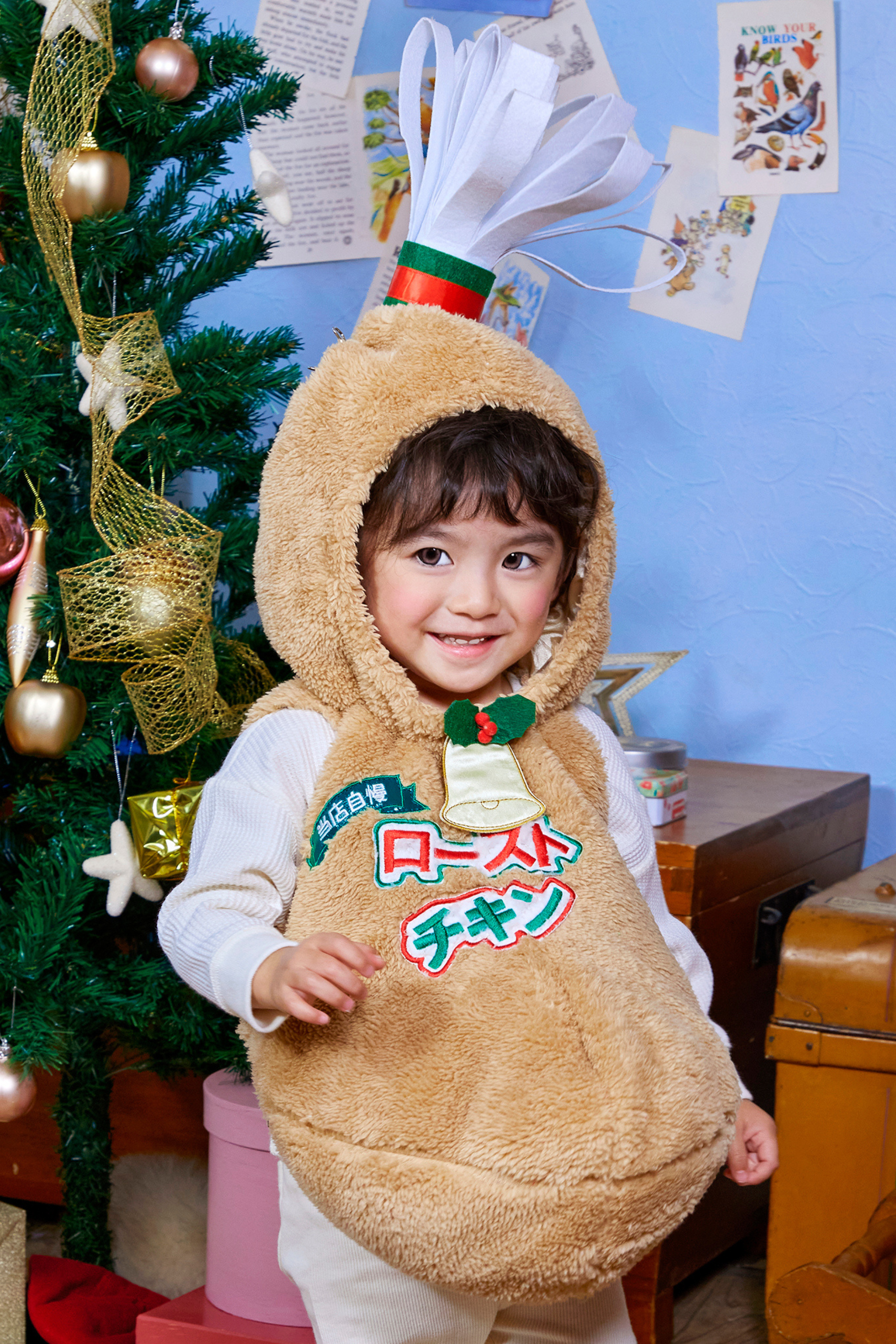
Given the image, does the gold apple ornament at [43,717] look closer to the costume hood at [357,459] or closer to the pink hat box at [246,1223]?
the costume hood at [357,459]

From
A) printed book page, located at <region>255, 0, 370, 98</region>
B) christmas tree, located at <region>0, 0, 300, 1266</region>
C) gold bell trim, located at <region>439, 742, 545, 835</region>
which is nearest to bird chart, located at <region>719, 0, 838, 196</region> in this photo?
printed book page, located at <region>255, 0, 370, 98</region>

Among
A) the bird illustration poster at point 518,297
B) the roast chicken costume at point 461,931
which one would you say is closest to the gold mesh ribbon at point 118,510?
the roast chicken costume at point 461,931

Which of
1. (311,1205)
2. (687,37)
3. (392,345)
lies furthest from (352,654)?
(687,37)

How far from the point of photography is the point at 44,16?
3.23 feet

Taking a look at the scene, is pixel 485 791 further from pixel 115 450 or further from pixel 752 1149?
pixel 115 450

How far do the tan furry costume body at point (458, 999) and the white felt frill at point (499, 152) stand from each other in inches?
3.4

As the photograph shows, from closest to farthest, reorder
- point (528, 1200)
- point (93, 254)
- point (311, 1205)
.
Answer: point (528, 1200) → point (311, 1205) → point (93, 254)

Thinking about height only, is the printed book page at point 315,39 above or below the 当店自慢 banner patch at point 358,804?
above

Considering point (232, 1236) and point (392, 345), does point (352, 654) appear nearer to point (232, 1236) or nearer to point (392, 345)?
point (392, 345)

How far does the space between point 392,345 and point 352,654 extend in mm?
210

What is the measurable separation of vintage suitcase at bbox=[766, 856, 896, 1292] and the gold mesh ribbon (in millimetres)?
534

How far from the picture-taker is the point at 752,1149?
0.82 m

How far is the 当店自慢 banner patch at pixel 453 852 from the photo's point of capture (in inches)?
30.5

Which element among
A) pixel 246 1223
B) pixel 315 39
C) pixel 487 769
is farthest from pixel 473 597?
pixel 315 39
